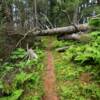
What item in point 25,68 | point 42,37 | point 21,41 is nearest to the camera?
point 25,68

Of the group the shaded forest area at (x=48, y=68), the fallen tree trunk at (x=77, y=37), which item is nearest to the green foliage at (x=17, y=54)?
the shaded forest area at (x=48, y=68)

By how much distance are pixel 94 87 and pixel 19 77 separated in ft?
8.70

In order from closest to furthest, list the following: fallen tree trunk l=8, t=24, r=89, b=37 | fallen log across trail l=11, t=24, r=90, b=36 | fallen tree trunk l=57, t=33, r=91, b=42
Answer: fallen tree trunk l=57, t=33, r=91, b=42
fallen tree trunk l=8, t=24, r=89, b=37
fallen log across trail l=11, t=24, r=90, b=36

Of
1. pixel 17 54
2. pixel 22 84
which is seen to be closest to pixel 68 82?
pixel 22 84

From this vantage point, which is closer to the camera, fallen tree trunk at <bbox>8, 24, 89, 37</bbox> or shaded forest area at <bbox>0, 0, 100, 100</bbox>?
shaded forest area at <bbox>0, 0, 100, 100</bbox>

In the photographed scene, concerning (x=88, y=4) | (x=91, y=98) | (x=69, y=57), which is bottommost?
(x=91, y=98)

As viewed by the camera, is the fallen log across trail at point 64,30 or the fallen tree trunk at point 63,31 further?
the fallen log across trail at point 64,30

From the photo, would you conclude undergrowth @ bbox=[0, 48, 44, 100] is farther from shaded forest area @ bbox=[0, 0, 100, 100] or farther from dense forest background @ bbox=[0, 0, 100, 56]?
dense forest background @ bbox=[0, 0, 100, 56]

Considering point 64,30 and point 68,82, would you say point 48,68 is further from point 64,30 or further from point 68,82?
point 64,30

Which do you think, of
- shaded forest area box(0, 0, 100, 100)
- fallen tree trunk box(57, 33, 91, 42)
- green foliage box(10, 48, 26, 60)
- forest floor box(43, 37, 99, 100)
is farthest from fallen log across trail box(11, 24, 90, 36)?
forest floor box(43, 37, 99, 100)

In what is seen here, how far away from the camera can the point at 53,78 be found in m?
6.79

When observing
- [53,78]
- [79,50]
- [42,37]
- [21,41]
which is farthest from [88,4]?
[53,78]

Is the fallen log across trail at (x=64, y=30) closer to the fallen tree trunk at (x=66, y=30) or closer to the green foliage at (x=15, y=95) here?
the fallen tree trunk at (x=66, y=30)

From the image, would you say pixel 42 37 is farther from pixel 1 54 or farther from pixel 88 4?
pixel 88 4
